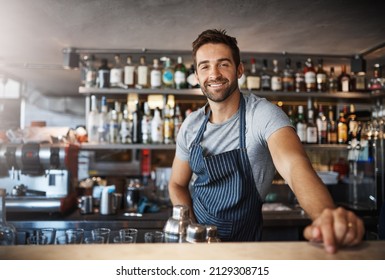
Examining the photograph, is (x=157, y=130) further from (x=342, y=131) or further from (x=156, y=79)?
(x=342, y=131)

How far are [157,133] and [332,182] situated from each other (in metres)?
1.46

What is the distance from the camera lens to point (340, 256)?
0.45m

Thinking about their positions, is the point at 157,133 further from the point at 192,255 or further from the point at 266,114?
the point at 192,255

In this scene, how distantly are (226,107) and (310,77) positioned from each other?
4.93 ft

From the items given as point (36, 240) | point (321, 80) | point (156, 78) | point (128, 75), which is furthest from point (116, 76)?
point (36, 240)

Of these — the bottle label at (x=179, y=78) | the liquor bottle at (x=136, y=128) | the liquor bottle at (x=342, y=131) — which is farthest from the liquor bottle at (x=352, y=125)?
the liquor bottle at (x=136, y=128)

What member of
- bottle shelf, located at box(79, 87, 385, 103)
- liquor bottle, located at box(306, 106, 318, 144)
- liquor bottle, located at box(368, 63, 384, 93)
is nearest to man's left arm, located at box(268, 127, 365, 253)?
bottle shelf, located at box(79, 87, 385, 103)

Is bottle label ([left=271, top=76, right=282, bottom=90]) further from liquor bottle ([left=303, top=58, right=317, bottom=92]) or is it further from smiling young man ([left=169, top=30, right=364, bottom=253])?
smiling young man ([left=169, top=30, right=364, bottom=253])

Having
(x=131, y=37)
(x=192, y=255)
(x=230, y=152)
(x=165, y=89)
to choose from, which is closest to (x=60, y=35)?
(x=131, y=37)

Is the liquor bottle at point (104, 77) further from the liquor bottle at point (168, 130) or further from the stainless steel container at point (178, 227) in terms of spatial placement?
the stainless steel container at point (178, 227)

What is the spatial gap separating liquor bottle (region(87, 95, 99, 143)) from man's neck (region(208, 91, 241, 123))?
143 cm

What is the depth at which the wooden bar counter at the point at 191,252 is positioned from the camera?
1.53 feet

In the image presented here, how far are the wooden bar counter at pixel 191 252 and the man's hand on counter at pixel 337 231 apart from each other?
1 cm

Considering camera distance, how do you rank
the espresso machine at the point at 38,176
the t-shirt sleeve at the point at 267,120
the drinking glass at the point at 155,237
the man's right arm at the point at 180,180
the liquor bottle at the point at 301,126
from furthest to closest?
the liquor bottle at the point at 301,126 < the espresso machine at the point at 38,176 < the man's right arm at the point at 180,180 < the t-shirt sleeve at the point at 267,120 < the drinking glass at the point at 155,237
